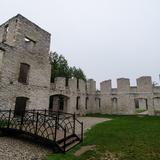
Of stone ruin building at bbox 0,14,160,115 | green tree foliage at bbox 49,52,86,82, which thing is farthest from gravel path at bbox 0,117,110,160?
green tree foliage at bbox 49,52,86,82

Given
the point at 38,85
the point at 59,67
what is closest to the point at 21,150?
the point at 38,85

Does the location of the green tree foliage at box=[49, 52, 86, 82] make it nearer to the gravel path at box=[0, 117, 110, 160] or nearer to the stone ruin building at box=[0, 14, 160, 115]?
the stone ruin building at box=[0, 14, 160, 115]

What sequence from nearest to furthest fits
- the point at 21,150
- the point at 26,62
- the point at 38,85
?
the point at 21,150 → the point at 26,62 → the point at 38,85

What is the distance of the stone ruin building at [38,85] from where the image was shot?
12205mm

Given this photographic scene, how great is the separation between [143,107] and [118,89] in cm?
875

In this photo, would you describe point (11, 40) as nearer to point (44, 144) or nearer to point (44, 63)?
point (44, 63)

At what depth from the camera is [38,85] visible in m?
14.5

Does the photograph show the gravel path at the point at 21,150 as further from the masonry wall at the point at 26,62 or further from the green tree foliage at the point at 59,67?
the green tree foliage at the point at 59,67

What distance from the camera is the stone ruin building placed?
1221 cm

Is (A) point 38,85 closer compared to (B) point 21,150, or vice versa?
(B) point 21,150

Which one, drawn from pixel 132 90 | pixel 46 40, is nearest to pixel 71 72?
pixel 132 90

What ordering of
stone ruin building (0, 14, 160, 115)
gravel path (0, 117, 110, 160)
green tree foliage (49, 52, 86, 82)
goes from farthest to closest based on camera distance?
green tree foliage (49, 52, 86, 82) → stone ruin building (0, 14, 160, 115) → gravel path (0, 117, 110, 160)

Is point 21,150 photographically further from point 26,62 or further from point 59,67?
point 59,67

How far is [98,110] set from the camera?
23531 millimetres
